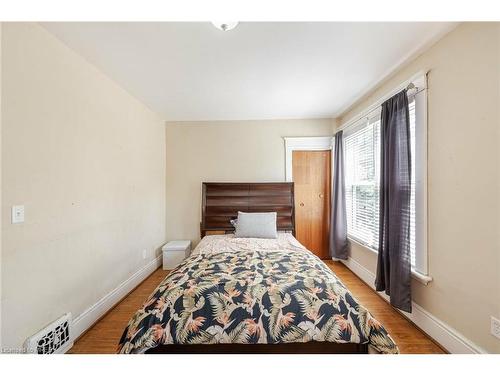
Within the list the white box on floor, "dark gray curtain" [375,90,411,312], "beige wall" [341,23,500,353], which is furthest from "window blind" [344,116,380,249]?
the white box on floor

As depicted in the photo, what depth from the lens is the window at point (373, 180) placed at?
6.19 ft

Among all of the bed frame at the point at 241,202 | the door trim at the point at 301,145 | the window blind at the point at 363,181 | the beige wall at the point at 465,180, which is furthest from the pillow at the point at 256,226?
the beige wall at the point at 465,180

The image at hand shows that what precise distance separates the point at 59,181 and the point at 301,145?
3.16 meters

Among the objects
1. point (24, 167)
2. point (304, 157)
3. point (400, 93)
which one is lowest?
point (24, 167)

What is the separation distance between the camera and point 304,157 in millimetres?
3727

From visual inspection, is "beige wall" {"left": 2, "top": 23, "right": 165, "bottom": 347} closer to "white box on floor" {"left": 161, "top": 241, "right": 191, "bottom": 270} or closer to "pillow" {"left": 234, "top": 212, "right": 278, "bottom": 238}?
"white box on floor" {"left": 161, "top": 241, "right": 191, "bottom": 270}

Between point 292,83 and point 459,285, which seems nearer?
point 459,285

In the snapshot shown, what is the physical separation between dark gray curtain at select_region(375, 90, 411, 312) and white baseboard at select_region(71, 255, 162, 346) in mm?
2803

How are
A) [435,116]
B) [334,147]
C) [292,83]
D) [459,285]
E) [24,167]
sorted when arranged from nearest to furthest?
[24,167]
[459,285]
[435,116]
[292,83]
[334,147]

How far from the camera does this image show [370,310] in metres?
2.25

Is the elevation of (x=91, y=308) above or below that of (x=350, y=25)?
below

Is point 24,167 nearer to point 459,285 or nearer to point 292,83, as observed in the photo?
point 292,83

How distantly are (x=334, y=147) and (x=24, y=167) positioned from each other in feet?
11.8
